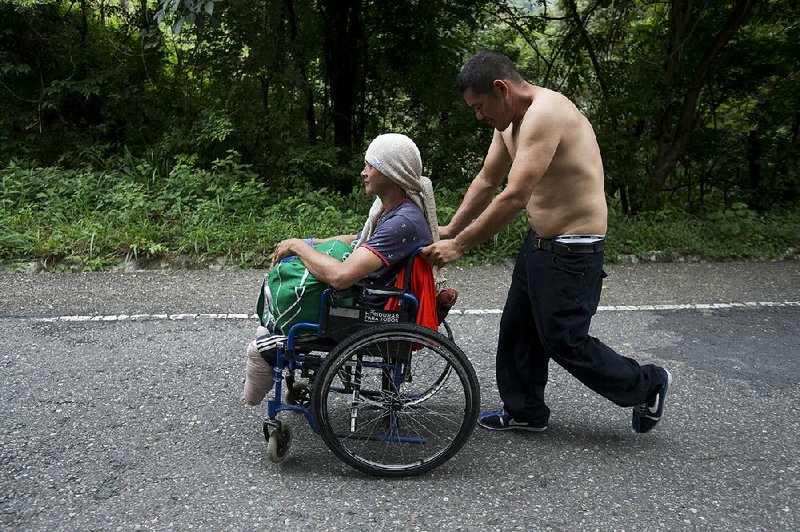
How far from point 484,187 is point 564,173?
0.47 meters

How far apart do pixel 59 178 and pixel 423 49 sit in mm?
4688

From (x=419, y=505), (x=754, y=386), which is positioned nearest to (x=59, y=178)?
(x=419, y=505)

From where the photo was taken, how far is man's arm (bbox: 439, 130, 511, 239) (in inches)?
133

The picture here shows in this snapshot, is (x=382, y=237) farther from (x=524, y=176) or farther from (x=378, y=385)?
(x=378, y=385)

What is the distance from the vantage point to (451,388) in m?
3.55

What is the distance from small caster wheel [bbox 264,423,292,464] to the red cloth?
67 cm

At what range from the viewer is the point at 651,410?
11.1 feet

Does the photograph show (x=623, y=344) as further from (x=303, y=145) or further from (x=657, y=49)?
(x=657, y=49)

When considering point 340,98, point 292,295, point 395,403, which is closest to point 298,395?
point 395,403

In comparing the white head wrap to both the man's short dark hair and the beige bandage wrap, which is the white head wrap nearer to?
the man's short dark hair

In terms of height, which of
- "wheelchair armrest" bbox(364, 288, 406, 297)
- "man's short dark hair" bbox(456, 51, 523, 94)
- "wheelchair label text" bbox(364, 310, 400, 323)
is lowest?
"wheelchair label text" bbox(364, 310, 400, 323)

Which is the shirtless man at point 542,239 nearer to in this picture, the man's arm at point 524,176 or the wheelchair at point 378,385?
the man's arm at point 524,176

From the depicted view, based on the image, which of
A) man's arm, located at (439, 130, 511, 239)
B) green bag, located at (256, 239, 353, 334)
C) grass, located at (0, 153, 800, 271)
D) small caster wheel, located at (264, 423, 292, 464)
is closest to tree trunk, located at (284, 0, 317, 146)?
grass, located at (0, 153, 800, 271)

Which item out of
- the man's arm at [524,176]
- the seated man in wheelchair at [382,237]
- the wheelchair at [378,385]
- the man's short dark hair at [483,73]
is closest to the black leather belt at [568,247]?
the man's arm at [524,176]
